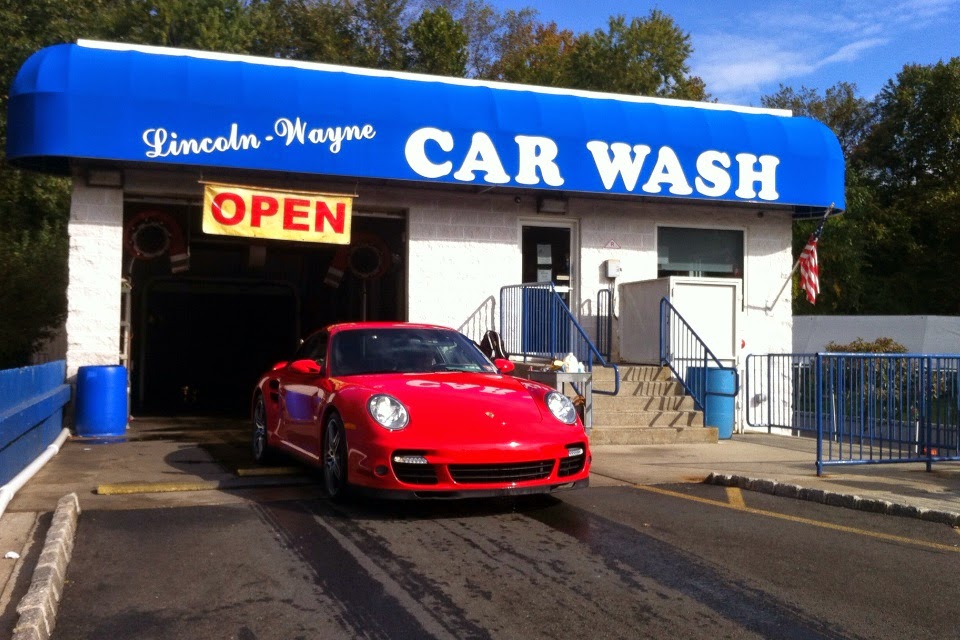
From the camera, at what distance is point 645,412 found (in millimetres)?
13289

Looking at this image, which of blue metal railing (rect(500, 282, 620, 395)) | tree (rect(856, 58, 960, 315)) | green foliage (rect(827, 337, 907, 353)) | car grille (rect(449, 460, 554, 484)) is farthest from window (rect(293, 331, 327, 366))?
tree (rect(856, 58, 960, 315))

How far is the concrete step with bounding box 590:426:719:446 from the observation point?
12422 millimetres

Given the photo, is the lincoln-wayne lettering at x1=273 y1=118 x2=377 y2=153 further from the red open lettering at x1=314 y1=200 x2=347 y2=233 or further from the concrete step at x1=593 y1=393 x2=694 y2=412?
the concrete step at x1=593 y1=393 x2=694 y2=412

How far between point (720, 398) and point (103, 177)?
933 cm

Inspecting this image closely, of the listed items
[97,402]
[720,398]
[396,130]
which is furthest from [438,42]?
[97,402]

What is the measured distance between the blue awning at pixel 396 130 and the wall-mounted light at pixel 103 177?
43cm

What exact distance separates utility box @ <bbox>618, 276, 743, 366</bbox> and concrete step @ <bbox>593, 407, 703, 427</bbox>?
175cm

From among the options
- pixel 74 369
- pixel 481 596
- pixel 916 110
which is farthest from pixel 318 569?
pixel 916 110

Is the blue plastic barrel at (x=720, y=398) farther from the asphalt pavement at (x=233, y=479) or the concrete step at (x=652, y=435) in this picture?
the asphalt pavement at (x=233, y=479)

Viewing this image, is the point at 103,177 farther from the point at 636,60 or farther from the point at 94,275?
the point at 636,60

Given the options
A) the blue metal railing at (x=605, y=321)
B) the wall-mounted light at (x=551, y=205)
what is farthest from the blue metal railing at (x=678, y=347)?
the wall-mounted light at (x=551, y=205)

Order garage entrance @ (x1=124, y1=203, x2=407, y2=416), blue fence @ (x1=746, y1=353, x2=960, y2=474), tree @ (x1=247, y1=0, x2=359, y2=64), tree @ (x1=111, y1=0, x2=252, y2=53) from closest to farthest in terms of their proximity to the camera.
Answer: blue fence @ (x1=746, y1=353, x2=960, y2=474), garage entrance @ (x1=124, y1=203, x2=407, y2=416), tree @ (x1=111, y1=0, x2=252, y2=53), tree @ (x1=247, y1=0, x2=359, y2=64)

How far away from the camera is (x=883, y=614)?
4977 millimetres

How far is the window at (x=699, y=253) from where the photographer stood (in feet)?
55.1
